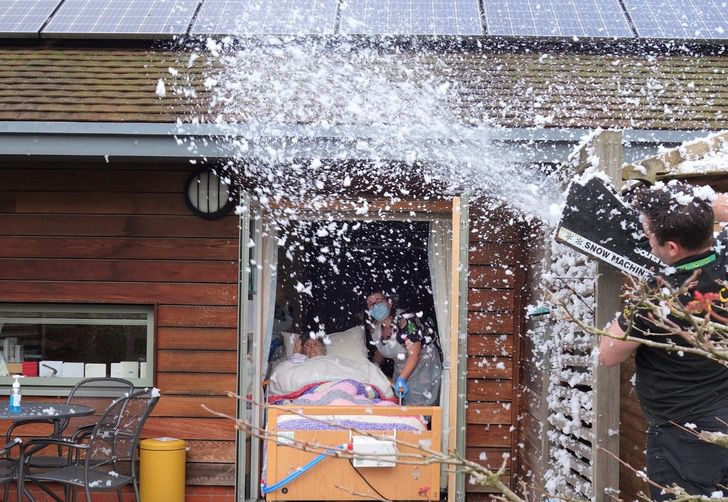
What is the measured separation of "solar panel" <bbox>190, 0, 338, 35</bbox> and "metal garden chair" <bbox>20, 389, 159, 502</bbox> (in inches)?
105

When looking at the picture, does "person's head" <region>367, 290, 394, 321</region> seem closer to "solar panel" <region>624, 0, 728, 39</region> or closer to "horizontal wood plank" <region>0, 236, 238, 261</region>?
"horizontal wood plank" <region>0, 236, 238, 261</region>

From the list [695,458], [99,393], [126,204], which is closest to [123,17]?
[126,204]

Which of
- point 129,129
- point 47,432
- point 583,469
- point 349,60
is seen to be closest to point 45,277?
point 47,432

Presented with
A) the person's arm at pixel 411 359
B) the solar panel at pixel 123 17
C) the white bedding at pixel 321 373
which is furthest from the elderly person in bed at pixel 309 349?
the solar panel at pixel 123 17

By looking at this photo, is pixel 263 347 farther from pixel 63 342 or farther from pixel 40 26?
pixel 40 26

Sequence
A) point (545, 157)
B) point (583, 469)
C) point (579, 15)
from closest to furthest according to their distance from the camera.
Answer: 1. point (583, 469)
2. point (545, 157)
3. point (579, 15)

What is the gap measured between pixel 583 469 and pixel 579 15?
3.91 metres

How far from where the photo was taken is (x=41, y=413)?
5.21 metres

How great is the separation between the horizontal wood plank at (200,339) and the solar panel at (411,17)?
2.35 m

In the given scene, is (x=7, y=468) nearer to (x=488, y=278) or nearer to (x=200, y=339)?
(x=200, y=339)

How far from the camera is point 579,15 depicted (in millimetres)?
6613

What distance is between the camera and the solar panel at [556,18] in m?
6.33

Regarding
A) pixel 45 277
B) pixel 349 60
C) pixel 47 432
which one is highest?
pixel 349 60

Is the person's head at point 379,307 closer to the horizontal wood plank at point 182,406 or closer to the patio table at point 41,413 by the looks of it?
the horizontal wood plank at point 182,406
